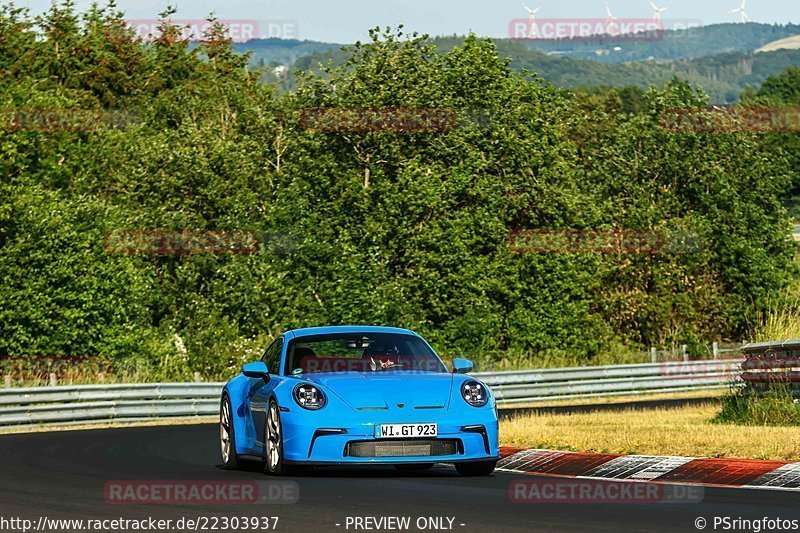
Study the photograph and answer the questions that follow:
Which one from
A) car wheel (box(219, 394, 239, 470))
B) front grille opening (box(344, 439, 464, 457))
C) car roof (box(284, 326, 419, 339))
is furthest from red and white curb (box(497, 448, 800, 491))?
car wheel (box(219, 394, 239, 470))

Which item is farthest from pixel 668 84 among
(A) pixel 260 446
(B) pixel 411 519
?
(B) pixel 411 519

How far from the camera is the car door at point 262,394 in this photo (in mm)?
12797

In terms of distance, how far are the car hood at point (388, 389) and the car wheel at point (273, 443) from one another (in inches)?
16.3

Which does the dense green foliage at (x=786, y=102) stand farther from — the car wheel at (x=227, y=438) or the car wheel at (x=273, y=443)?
A: the car wheel at (x=273, y=443)

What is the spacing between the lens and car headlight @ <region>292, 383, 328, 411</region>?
472 inches

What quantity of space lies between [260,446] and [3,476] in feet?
7.88

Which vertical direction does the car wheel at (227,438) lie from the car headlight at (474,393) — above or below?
below

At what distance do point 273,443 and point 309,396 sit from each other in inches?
25.8

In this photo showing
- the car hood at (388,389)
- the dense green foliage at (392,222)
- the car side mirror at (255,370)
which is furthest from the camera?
the dense green foliage at (392,222)

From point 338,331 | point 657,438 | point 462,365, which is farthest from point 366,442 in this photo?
point 657,438

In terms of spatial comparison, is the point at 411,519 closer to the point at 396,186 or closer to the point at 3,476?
the point at 3,476

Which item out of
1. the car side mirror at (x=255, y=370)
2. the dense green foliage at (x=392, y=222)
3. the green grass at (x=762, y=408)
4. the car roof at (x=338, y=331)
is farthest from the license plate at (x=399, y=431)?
the dense green foliage at (x=392, y=222)

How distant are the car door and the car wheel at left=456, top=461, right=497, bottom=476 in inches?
72.1

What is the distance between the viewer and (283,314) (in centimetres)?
4253
